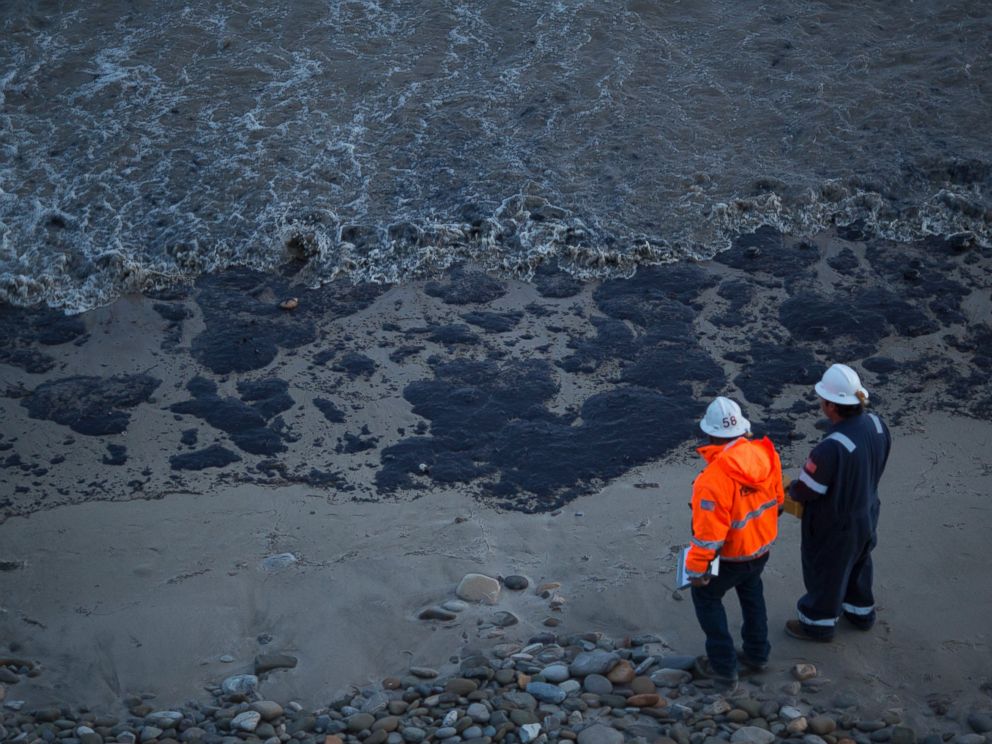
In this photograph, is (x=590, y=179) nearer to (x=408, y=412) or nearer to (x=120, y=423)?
(x=408, y=412)

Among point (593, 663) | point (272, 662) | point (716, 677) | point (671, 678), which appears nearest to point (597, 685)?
point (593, 663)

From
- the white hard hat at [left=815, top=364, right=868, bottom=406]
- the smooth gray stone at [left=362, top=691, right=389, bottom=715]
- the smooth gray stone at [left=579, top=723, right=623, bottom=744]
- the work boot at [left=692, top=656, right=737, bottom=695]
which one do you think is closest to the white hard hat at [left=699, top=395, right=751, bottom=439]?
the white hard hat at [left=815, top=364, right=868, bottom=406]

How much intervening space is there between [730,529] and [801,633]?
3.20 ft

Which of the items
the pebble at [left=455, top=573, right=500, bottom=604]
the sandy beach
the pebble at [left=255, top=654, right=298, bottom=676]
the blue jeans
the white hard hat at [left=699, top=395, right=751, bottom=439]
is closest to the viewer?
the white hard hat at [left=699, top=395, right=751, bottom=439]

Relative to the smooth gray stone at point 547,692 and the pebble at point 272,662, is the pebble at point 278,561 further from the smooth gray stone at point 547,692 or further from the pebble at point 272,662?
the smooth gray stone at point 547,692

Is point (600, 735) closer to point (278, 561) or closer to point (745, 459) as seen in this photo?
point (745, 459)

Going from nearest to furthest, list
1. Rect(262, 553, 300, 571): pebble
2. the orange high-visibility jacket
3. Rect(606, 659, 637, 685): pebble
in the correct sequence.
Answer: the orange high-visibility jacket, Rect(606, 659, 637, 685): pebble, Rect(262, 553, 300, 571): pebble

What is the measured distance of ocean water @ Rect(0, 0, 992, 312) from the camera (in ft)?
31.8

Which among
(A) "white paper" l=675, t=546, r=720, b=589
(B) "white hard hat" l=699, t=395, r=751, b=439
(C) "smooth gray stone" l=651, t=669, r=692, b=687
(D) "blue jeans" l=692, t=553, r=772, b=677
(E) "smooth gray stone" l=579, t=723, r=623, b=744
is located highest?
(B) "white hard hat" l=699, t=395, r=751, b=439

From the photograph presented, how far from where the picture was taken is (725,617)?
16.8ft

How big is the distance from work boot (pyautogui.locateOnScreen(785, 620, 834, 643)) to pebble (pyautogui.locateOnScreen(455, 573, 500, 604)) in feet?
5.15

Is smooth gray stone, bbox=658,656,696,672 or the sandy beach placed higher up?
the sandy beach

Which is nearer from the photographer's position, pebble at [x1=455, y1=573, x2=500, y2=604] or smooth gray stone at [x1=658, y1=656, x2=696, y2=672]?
smooth gray stone at [x1=658, y1=656, x2=696, y2=672]

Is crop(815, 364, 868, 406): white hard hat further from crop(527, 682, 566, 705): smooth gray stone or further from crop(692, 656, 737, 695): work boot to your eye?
crop(527, 682, 566, 705): smooth gray stone
